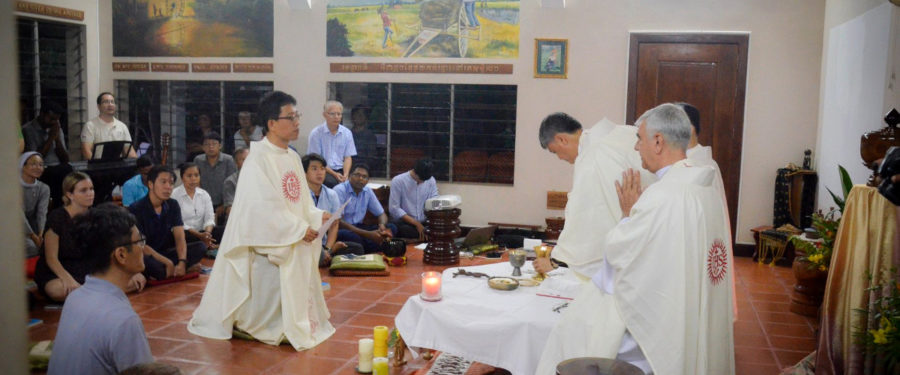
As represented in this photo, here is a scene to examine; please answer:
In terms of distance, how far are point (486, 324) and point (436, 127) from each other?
6041 millimetres

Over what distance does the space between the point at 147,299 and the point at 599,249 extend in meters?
3.98

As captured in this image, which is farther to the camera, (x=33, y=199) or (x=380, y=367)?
(x=33, y=199)

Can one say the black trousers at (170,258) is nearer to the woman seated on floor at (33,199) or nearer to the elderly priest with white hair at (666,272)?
the woman seated on floor at (33,199)

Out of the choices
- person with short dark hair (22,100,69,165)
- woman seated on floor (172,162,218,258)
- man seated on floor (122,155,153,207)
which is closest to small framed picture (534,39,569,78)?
woman seated on floor (172,162,218,258)

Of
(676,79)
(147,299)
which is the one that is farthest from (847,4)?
(147,299)

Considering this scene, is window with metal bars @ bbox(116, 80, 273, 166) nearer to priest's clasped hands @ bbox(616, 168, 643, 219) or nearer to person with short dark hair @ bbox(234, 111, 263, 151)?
person with short dark hair @ bbox(234, 111, 263, 151)

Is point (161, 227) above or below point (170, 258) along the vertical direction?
above

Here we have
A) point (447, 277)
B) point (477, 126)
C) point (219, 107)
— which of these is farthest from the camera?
point (219, 107)

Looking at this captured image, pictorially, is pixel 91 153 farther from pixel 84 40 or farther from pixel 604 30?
pixel 604 30

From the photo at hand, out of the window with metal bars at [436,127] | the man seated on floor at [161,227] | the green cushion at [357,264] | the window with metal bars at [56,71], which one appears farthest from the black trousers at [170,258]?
the window with metal bars at [56,71]

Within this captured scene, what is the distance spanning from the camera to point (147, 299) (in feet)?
19.5

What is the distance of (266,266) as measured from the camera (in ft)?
16.2

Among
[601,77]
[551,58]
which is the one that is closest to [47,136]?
[551,58]

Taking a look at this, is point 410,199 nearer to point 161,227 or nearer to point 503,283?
point 161,227
